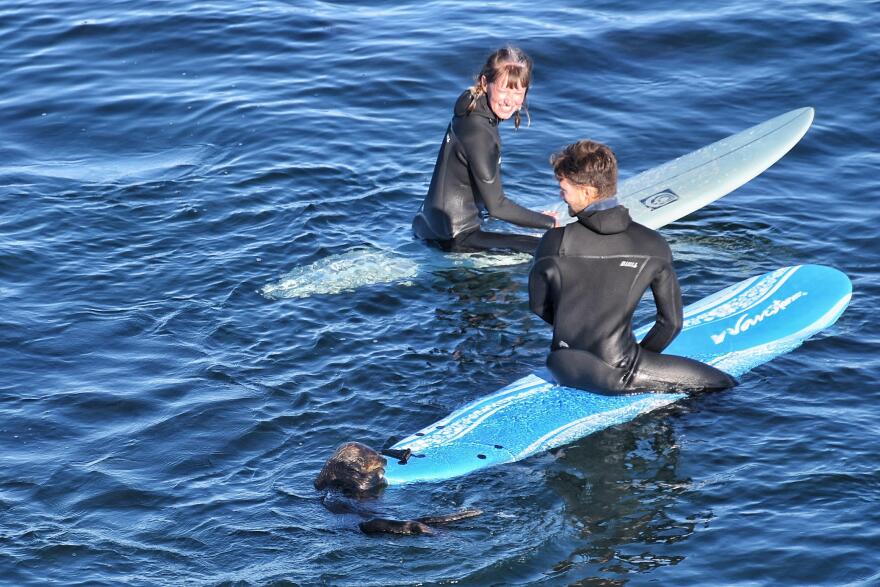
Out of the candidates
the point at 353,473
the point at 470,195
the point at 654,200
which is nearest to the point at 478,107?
the point at 470,195

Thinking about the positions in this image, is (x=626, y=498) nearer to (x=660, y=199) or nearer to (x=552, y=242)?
(x=552, y=242)

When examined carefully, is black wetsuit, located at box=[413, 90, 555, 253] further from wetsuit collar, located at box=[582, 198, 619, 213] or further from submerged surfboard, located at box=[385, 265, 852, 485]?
wetsuit collar, located at box=[582, 198, 619, 213]

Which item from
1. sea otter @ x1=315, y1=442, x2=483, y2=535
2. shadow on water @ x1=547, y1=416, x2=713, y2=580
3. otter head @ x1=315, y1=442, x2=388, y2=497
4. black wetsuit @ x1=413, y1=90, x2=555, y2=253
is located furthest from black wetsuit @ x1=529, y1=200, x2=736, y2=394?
black wetsuit @ x1=413, y1=90, x2=555, y2=253

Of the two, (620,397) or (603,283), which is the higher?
(603,283)

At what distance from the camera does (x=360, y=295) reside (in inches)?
343

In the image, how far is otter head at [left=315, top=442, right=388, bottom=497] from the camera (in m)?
6.11

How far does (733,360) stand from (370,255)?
10.6 ft

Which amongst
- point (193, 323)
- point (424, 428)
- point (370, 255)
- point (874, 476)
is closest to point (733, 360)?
point (874, 476)

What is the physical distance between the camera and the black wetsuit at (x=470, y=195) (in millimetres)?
8688

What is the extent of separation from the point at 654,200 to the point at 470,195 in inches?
63.7

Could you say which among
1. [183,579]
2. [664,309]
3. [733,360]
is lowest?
[183,579]

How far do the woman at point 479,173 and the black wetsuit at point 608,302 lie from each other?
2.15 metres

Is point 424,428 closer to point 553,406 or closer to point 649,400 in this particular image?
point 553,406

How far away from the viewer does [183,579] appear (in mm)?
5656
